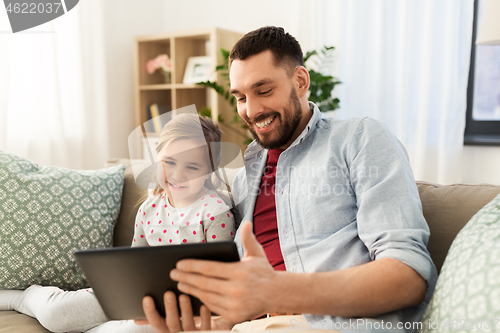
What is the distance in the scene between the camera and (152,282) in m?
0.72

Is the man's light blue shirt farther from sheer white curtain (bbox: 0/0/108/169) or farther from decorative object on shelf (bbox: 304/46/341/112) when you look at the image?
sheer white curtain (bbox: 0/0/108/169)

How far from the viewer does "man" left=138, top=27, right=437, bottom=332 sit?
0.71 meters

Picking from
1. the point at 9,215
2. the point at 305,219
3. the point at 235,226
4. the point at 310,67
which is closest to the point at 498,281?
the point at 305,219

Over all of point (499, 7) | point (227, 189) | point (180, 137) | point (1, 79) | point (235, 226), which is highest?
point (499, 7)

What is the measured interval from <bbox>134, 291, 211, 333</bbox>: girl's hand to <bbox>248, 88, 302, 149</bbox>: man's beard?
57 centimetres

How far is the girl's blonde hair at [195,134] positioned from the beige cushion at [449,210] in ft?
1.91

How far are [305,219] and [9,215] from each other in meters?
0.87

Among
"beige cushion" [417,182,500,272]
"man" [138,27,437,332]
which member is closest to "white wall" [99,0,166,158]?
"man" [138,27,437,332]

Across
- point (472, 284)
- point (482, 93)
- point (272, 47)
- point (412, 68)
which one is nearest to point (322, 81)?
point (412, 68)

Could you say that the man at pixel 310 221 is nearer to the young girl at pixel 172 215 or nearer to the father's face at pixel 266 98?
the father's face at pixel 266 98

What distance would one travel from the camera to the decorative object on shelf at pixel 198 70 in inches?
114

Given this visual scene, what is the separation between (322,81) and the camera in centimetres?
245

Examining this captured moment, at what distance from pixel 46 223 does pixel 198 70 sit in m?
1.94

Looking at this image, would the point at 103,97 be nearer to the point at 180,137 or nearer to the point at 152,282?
the point at 180,137
